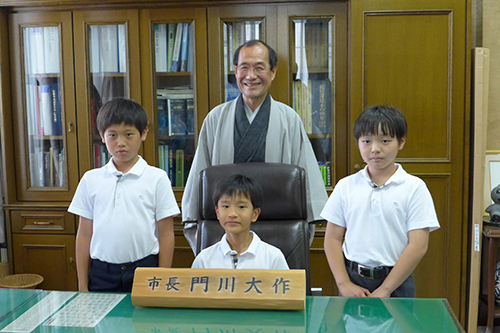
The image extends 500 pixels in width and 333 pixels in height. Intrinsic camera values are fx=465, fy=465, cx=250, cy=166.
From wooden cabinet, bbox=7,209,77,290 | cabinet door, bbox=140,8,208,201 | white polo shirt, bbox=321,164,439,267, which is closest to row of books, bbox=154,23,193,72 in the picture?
cabinet door, bbox=140,8,208,201

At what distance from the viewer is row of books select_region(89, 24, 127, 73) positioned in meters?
2.65

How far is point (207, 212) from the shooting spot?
5.13 feet

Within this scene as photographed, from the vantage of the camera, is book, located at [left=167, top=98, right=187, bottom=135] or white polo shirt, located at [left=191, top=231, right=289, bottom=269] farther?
book, located at [left=167, top=98, right=187, bottom=135]

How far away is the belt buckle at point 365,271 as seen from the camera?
4.88 ft

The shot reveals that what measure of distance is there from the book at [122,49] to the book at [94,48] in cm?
12

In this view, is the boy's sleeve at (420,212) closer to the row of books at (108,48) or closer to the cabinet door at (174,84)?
the cabinet door at (174,84)

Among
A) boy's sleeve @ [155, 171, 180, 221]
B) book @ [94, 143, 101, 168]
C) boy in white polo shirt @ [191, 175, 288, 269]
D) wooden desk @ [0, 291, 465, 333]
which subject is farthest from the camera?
book @ [94, 143, 101, 168]

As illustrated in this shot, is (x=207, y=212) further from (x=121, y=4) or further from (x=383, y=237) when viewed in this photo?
(x=121, y=4)

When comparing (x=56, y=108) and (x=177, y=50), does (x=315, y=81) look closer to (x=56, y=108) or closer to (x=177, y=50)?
(x=177, y=50)

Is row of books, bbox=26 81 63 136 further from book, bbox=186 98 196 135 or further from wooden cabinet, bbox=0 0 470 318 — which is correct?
book, bbox=186 98 196 135

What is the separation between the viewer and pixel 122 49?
266 centimetres

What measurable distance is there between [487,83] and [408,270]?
58.0 inches

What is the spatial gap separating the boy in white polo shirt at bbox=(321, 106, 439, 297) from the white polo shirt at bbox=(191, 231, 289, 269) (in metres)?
0.28

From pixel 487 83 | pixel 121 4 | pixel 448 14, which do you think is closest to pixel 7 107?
pixel 121 4
